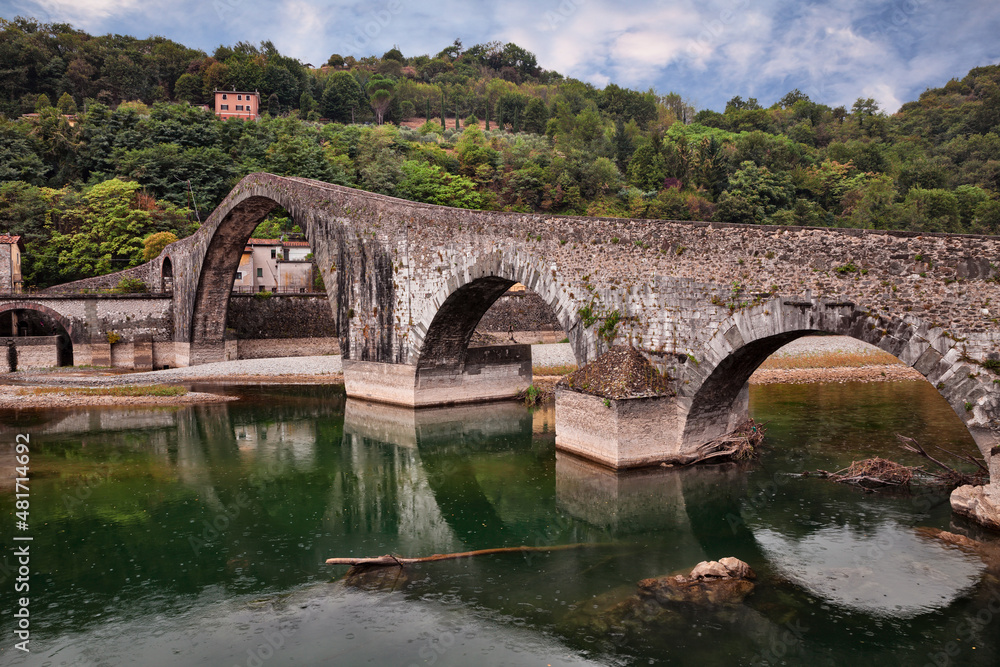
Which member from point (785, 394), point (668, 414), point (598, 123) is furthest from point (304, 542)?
point (598, 123)

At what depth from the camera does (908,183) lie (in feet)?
185

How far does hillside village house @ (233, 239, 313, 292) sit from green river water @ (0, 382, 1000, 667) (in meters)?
23.9

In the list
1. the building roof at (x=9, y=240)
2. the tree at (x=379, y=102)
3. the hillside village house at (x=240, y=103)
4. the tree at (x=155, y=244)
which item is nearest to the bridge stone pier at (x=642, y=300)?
the tree at (x=155, y=244)

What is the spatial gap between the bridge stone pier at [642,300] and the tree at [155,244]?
16536 millimetres

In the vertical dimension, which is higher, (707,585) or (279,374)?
(279,374)

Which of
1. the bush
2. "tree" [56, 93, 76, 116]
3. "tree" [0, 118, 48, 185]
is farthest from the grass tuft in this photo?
"tree" [56, 93, 76, 116]

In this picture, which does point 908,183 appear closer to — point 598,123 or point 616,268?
point 598,123

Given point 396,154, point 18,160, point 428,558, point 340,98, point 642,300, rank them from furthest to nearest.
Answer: point 340,98 < point 396,154 < point 18,160 < point 642,300 < point 428,558

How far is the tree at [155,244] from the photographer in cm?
3984

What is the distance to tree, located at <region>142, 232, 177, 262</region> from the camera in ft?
131

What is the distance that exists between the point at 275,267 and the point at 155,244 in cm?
666

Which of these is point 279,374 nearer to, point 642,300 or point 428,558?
point 642,300

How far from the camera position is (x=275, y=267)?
1662 inches

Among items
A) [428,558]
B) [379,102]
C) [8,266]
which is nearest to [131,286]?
[8,266]
